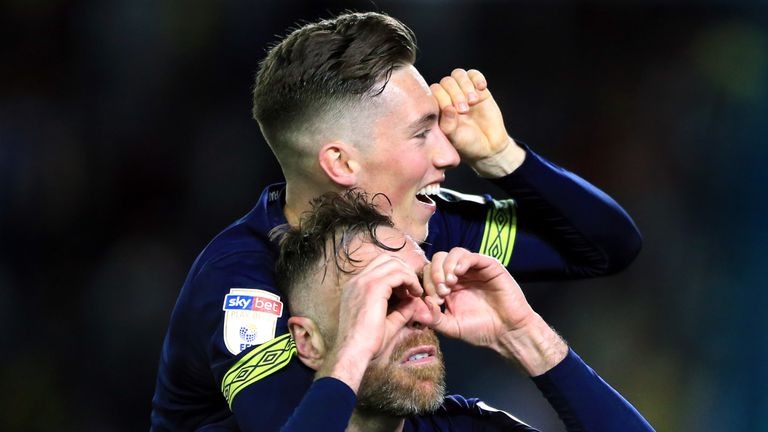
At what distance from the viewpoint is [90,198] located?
5.35 m

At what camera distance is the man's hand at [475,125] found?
3.11m

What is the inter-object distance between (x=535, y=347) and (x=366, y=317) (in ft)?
1.81

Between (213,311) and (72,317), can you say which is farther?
(72,317)

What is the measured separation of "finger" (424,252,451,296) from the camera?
2422 mm

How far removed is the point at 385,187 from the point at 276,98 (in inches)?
15.9

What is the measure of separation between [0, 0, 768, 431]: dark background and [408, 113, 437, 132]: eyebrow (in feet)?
8.52

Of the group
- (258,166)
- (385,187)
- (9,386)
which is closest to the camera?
(385,187)

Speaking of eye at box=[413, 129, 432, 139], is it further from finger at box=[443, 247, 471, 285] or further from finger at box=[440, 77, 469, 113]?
finger at box=[443, 247, 471, 285]

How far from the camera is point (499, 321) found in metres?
2.67

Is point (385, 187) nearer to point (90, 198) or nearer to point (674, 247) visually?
point (90, 198)

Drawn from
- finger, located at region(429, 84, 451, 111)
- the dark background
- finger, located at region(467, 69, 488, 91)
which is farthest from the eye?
the dark background

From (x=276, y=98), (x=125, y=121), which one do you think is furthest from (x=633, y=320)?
(x=276, y=98)

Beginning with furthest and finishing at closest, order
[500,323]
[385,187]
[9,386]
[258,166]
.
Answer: [258,166]
[9,386]
[385,187]
[500,323]

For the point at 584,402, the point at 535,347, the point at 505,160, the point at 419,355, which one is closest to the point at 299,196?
the point at 505,160
